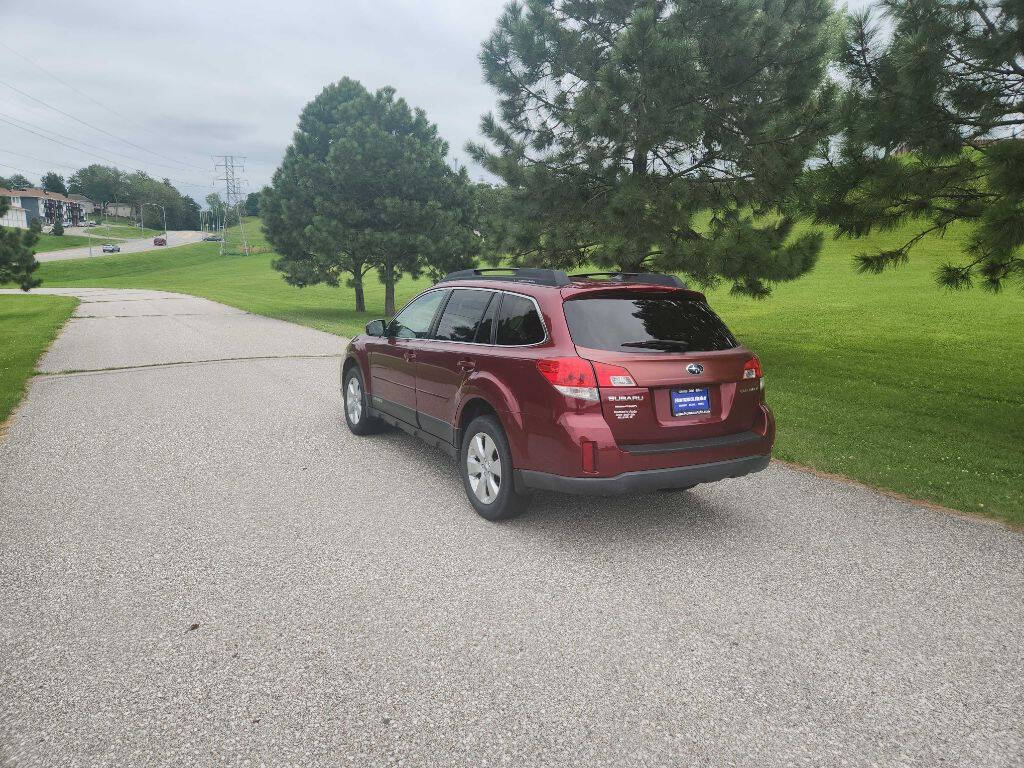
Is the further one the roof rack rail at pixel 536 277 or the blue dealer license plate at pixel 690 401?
the roof rack rail at pixel 536 277

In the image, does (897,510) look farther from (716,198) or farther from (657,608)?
(716,198)

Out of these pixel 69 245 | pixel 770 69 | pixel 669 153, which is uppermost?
pixel 770 69

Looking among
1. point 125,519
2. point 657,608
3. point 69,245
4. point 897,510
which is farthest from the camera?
point 69,245

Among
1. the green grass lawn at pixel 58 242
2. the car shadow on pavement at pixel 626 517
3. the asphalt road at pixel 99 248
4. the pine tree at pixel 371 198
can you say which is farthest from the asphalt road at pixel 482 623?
the green grass lawn at pixel 58 242

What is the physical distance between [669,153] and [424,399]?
8.98m

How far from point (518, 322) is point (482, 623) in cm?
209

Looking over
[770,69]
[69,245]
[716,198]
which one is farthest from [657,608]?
[69,245]

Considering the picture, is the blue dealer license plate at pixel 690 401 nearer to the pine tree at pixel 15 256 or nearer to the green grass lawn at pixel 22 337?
the green grass lawn at pixel 22 337

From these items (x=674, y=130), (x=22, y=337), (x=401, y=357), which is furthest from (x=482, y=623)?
(x=22, y=337)

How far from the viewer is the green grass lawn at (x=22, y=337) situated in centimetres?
952

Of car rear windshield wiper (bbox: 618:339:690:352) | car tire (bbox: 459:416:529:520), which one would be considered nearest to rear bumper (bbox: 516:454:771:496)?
car tire (bbox: 459:416:529:520)

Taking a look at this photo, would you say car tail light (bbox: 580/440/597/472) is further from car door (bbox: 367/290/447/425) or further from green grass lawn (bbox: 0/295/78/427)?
green grass lawn (bbox: 0/295/78/427)

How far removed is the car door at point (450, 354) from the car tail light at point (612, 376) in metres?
1.12

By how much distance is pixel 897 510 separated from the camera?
4891 millimetres
